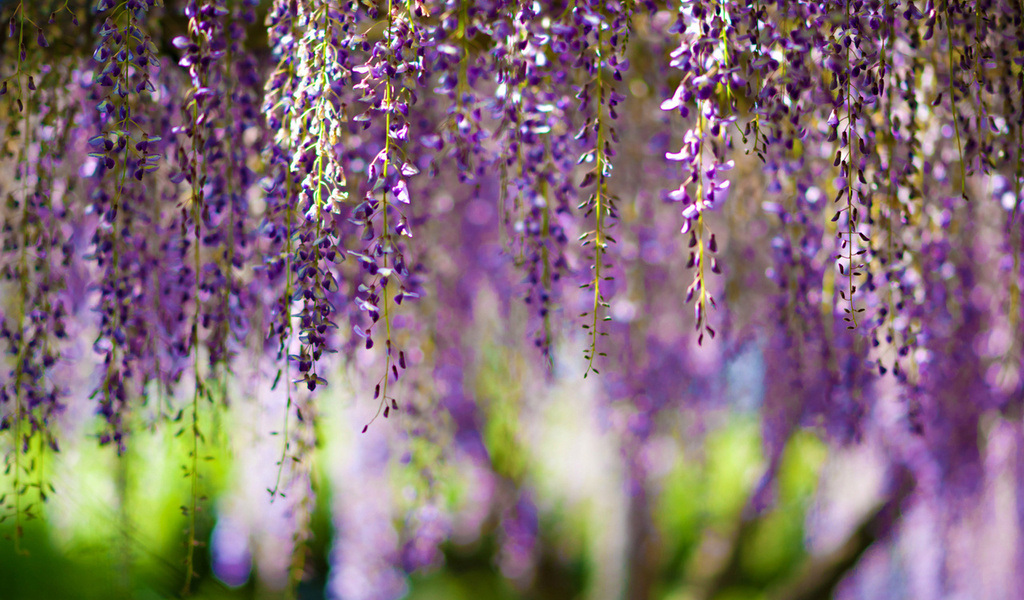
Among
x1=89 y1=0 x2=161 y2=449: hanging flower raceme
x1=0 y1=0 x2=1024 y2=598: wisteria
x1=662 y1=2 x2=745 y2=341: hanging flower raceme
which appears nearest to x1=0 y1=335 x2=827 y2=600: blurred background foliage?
x1=0 y1=0 x2=1024 y2=598: wisteria

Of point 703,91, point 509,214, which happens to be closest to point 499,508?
point 509,214

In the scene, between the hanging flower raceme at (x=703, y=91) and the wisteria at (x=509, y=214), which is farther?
the wisteria at (x=509, y=214)

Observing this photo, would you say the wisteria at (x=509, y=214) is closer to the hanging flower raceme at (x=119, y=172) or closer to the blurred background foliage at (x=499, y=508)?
the hanging flower raceme at (x=119, y=172)

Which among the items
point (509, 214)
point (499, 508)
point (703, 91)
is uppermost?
point (703, 91)

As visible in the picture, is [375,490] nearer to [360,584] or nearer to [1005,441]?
[360,584]

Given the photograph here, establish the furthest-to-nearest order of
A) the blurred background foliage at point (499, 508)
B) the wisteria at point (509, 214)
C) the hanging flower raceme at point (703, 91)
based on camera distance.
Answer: the blurred background foliage at point (499, 508) < the wisteria at point (509, 214) < the hanging flower raceme at point (703, 91)

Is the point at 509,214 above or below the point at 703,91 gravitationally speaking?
below

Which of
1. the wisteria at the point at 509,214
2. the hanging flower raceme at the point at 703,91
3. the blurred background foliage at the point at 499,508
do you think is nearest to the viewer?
the hanging flower raceme at the point at 703,91

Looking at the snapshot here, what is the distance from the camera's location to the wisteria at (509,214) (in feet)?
3.81

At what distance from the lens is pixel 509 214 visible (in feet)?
4.89

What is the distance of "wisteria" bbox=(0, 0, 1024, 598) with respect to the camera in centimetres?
116

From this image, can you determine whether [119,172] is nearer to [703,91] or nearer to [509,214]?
[509,214]

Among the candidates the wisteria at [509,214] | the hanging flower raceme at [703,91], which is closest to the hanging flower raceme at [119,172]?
the wisteria at [509,214]

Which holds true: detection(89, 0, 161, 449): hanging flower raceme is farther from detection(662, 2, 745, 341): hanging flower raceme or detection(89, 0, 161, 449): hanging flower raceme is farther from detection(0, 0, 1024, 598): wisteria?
detection(662, 2, 745, 341): hanging flower raceme
